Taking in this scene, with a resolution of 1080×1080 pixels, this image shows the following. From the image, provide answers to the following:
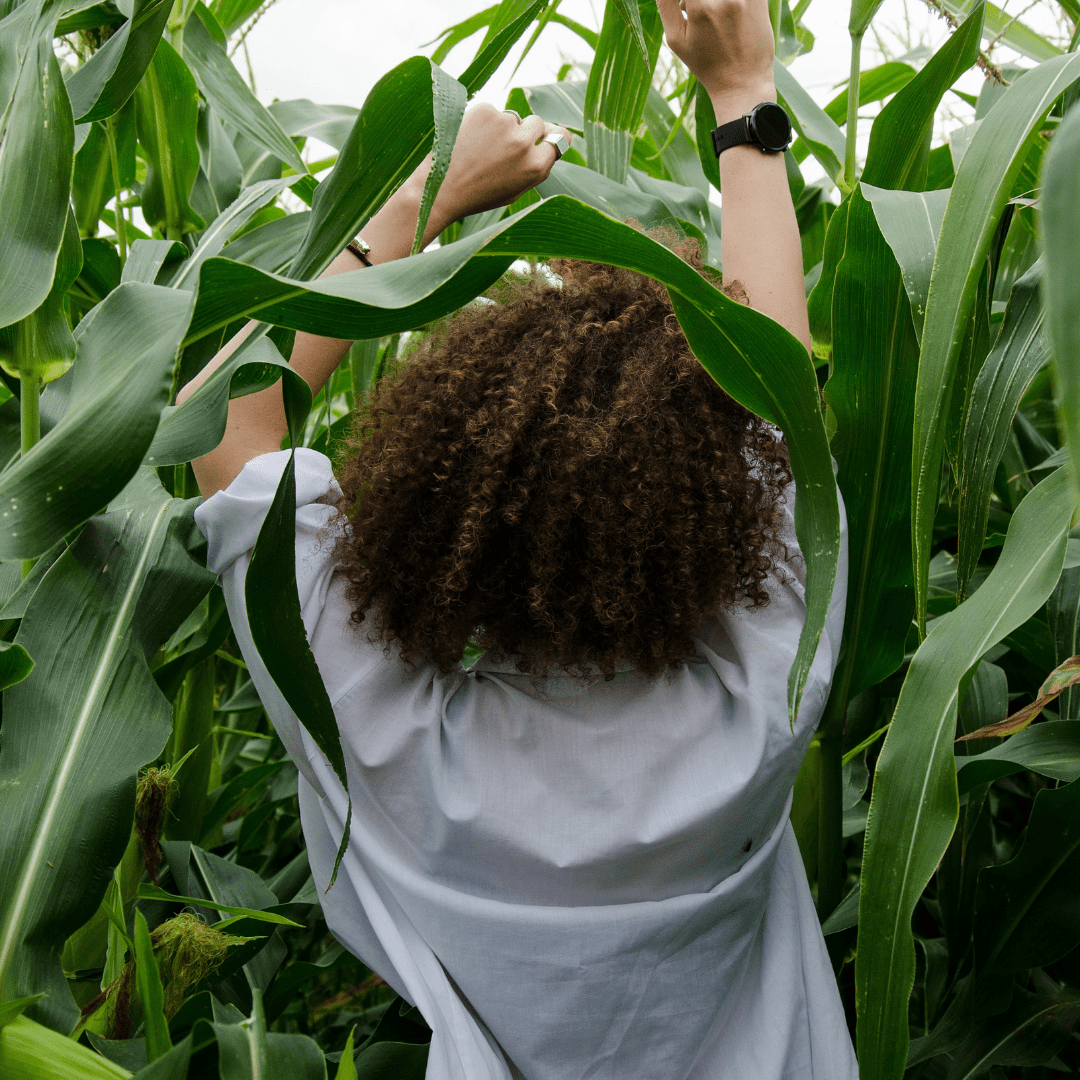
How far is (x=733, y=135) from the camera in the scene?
558 millimetres

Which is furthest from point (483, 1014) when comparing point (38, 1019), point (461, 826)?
point (38, 1019)

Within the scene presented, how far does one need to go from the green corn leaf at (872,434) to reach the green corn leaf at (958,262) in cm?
11

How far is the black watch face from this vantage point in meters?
0.55

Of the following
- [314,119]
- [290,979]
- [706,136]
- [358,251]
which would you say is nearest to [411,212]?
[358,251]

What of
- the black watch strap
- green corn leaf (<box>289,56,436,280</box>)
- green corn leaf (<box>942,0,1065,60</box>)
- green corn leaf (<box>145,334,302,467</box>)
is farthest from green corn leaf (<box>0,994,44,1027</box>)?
green corn leaf (<box>942,0,1065,60</box>)

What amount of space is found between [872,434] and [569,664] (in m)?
0.27

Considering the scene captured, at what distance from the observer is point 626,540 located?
1.50 ft

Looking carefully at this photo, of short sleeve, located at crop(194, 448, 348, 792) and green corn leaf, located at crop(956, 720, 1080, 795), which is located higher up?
short sleeve, located at crop(194, 448, 348, 792)

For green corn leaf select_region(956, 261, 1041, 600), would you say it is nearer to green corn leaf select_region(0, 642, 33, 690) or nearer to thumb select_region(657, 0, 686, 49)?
thumb select_region(657, 0, 686, 49)

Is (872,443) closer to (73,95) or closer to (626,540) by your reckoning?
(626,540)

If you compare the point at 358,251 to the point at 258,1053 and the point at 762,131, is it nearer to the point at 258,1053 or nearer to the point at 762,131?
the point at 762,131

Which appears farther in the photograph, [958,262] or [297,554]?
[297,554]

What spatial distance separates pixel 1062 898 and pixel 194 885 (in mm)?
683

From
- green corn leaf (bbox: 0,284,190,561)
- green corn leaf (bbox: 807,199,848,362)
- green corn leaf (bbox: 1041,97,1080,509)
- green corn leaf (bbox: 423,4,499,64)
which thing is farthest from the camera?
green corn leaf (bbox: 423,4,499,64)
